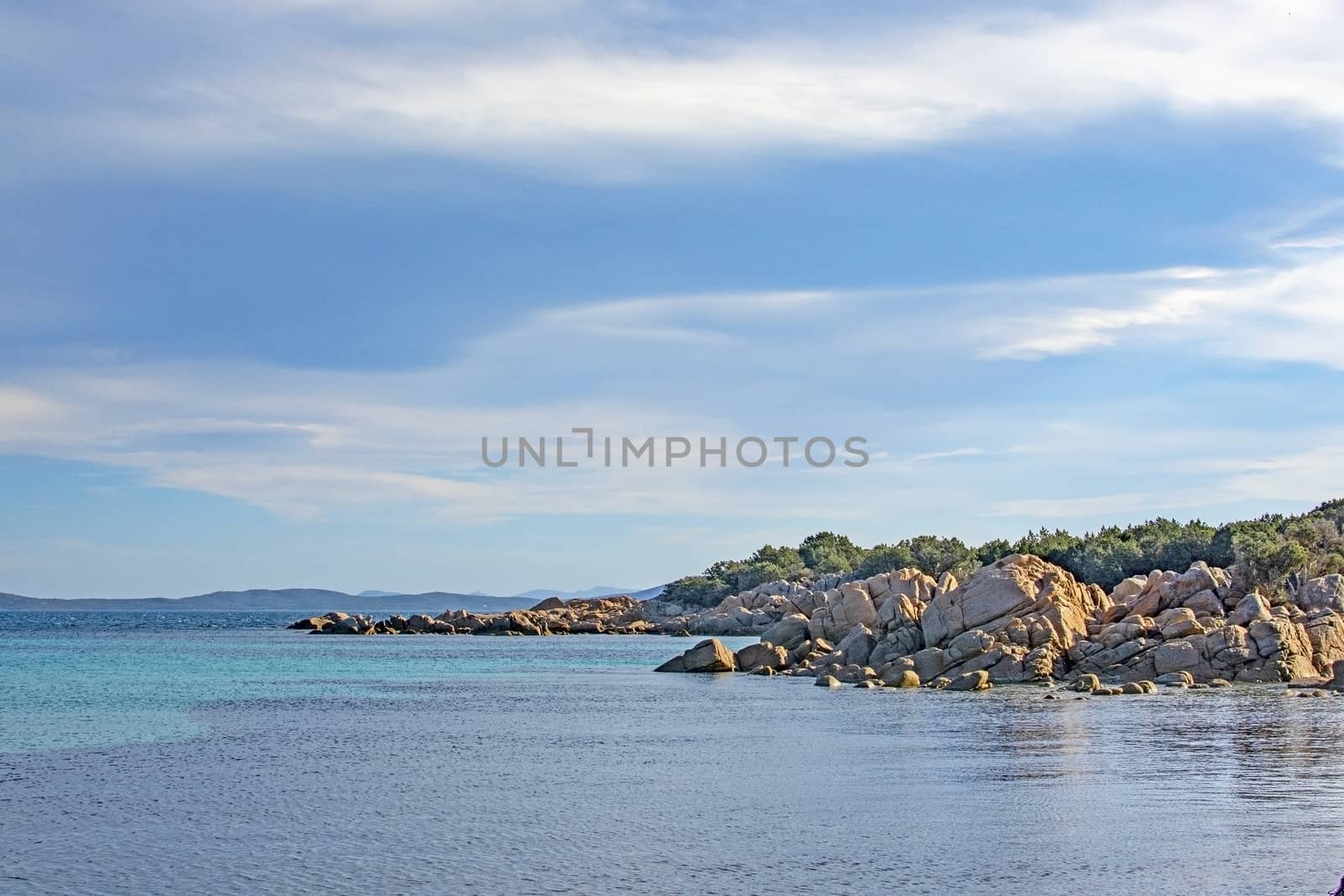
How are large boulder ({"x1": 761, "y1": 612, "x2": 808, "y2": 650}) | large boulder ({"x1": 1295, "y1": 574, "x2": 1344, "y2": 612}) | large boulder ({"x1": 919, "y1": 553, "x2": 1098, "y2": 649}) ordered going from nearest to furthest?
1. large boulder ({"x1": 919, "y1": 553, "x2": 1098, "y2": 649})
2. large boulder ({"x1": 1295, "y1": 574, "x2": 1344, "y2": 612})
3. large boulder ({"x1": 761, "y1": 612, "x2": 808, "y2": 650})

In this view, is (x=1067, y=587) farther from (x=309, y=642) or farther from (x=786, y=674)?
(x=309, y=642)

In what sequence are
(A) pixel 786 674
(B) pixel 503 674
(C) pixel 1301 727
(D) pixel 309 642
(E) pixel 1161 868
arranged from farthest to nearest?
1. (D) pixel 309 642
2. (B) pixel 503 674
3. (A) pixel 786 674
4. (C) pixel 1301 727
5. (E) pixel 1161 868

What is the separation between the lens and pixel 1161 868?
77.4 feet

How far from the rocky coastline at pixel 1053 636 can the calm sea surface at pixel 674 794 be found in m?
4.93

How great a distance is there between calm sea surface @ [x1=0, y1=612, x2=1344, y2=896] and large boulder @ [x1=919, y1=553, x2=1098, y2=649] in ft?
24.7

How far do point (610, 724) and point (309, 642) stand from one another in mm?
90795

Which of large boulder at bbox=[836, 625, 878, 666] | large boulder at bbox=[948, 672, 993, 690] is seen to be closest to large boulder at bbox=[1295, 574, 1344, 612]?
large boulder at bbox=[948, 672, 993, 690]

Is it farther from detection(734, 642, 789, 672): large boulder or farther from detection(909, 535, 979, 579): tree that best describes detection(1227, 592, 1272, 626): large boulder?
detection(909, 535, 979, 579): tree

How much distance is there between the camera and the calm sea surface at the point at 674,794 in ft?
77.9

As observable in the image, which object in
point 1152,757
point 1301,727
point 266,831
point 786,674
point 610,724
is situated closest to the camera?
point 266,831

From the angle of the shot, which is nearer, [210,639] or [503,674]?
[503,674]

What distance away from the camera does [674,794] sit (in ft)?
109

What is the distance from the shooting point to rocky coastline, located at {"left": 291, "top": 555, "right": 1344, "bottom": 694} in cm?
6256

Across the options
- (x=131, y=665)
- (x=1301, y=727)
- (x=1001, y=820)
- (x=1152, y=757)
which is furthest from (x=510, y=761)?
(x=131, y=665)
